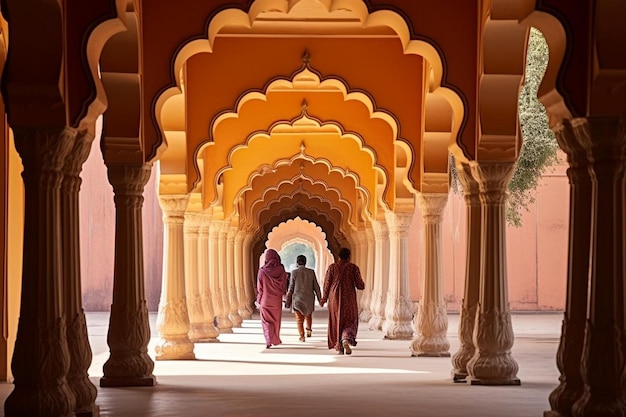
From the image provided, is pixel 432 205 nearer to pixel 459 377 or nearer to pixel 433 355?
pixel 433 355

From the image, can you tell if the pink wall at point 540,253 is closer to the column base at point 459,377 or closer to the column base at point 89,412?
the column base at point 459,377

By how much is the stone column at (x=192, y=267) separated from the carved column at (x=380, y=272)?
4.74 m

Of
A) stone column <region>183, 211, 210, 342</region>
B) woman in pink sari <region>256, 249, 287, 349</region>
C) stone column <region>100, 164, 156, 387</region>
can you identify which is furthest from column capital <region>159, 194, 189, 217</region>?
woman in pink sari <region>256, 249, 287, 349</region>

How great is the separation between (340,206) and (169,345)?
14.4 metres

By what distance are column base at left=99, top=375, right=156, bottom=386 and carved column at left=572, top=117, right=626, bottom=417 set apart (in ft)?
13.9

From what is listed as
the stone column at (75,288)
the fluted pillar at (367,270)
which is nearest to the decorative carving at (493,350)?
the stone column at (75,288)

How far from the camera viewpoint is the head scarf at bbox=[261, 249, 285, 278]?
1606cm

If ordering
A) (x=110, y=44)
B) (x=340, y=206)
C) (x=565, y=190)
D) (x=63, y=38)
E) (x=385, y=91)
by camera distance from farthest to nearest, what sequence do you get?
1. (x=565, y=190)
2. (x=340, y=206)
3. (x=385, y=91)
4. (x=110, y=44)
5. (x=63, y=38)

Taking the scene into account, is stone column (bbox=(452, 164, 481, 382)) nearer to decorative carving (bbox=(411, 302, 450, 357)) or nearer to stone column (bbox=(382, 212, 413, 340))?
decorative carving (bbox=(411, 302, 450, 357))

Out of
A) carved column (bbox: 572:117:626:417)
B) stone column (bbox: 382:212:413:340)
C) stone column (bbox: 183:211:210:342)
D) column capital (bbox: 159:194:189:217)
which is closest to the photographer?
carved column (bbox: 572:117:626:417)

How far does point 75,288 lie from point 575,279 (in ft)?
11.2

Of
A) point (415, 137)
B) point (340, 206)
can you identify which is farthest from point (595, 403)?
point (340, 206)

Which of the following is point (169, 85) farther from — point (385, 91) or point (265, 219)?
point (265, 219)

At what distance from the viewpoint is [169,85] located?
372 inches
